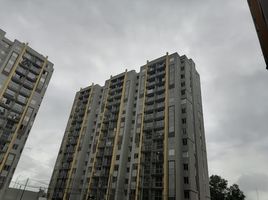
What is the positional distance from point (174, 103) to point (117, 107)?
23909mm

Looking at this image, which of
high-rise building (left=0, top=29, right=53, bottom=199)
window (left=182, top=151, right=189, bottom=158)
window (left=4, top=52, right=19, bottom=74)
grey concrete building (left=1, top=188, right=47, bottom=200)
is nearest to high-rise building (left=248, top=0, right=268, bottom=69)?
window (left=182, top=151, right=189, bottom=158)

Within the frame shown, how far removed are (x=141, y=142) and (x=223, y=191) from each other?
3606 centimetres

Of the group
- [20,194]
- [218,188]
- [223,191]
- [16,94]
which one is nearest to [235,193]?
[223,191]

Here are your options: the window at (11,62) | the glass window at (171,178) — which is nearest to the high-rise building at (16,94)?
the window at (11,62)

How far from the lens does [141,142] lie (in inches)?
2527

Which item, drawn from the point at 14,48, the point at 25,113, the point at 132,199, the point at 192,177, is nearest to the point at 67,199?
the point at 132,199

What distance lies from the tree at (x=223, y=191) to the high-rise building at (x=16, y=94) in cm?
6329

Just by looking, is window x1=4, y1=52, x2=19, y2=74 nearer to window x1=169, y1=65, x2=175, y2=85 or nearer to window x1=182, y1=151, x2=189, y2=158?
window x1=169, y1=65, x2=175, y2=85

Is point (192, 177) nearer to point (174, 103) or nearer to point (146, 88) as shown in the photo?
point (174, 103)

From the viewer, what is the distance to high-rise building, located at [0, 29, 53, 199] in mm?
61406

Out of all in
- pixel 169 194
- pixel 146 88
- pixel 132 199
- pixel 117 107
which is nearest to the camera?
pixel 169 194

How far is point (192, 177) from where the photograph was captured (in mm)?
54031

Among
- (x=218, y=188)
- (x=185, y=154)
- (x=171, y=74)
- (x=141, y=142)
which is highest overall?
(x=171, y=74)

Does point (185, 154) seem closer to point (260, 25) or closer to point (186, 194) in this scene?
point (186, 194)
